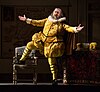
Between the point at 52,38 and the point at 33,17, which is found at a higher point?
the point at 33,17

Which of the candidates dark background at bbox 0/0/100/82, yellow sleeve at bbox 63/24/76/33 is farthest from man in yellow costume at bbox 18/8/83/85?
dark background at bbox 0/0/100/82

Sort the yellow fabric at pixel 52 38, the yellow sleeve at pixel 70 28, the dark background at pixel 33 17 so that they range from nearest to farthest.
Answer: the yellow sleeve at pixel 70 28 → the yellow fabric at pixel 52 38 → the dark background at pixel 33 17

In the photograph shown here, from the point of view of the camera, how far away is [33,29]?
22.9 ft

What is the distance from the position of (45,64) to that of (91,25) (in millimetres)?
1327

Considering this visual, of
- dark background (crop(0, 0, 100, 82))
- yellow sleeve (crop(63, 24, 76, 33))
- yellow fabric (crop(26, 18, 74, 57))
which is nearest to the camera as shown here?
yellow sleeve (crop(63, 24, 76, 33))

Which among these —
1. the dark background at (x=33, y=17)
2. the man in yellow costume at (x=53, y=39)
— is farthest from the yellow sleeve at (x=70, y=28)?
the dark background at (x=33, y=17)

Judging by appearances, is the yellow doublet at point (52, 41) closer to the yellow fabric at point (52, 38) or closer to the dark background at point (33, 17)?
the yellow fabric at point (52, 38)

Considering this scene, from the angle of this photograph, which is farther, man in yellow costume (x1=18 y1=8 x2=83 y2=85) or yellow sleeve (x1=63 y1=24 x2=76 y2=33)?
man in yellow costume (x1=18 y1=8 x2=83 y2=85)

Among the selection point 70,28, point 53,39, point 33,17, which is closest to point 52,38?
point 53,39

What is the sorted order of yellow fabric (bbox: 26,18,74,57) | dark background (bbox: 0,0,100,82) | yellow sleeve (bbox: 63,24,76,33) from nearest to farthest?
yellow sleeve (bbox: 63,24,76,33) < yellow fabric (bbox: 26,18,74,57) < dark background (bbox: 0,0,100,82)

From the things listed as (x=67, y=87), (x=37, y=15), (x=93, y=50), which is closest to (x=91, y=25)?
(x=37, y=15)

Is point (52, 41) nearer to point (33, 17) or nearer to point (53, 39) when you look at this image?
point (53, 39)

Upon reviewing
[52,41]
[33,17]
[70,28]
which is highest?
[33,17]

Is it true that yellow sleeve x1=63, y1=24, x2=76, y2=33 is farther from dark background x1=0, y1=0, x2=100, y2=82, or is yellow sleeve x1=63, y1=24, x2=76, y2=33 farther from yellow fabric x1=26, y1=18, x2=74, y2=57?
dark background x1=0, y1=0, x2=100, y2=82
